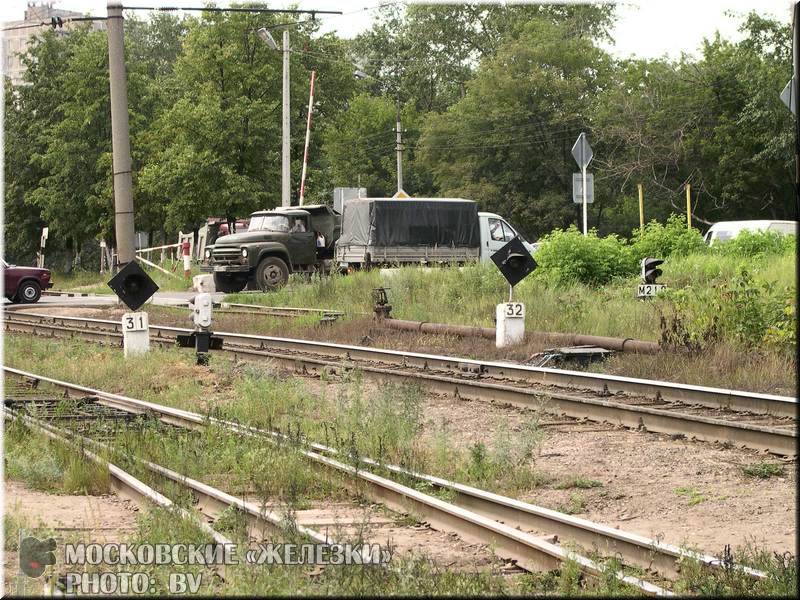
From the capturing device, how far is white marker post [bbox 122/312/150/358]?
1662cm

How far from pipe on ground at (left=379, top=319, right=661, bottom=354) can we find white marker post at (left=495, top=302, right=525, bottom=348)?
258 mm

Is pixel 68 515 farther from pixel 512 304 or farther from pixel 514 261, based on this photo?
pixel 514 261

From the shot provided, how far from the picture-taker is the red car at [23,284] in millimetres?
32969

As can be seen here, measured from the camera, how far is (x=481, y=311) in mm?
20203

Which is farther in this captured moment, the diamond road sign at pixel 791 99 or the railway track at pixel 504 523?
the railway track at pixel 504 523

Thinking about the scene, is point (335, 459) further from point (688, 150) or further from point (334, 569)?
point (688, 150)

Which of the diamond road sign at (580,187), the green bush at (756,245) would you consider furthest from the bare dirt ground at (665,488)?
the diamond road sign at (580,187)

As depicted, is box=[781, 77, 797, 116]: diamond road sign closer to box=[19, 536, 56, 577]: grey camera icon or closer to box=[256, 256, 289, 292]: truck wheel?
box=[19, 536, 56, 577]: grey camera icon

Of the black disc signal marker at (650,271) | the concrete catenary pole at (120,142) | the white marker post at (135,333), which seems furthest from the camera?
the concrete catenary pole at (120,142)

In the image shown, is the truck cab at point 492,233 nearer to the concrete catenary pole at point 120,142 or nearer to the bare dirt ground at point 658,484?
the concrete catenary pole at point 120,142

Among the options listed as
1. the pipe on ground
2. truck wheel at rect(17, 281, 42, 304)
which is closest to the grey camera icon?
the pipe on ground

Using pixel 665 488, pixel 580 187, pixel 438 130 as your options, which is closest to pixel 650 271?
pixel 580 187

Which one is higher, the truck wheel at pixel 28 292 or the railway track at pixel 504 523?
the truck wheel at pixel 28 292

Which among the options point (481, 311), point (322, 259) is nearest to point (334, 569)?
point (481, 311)
